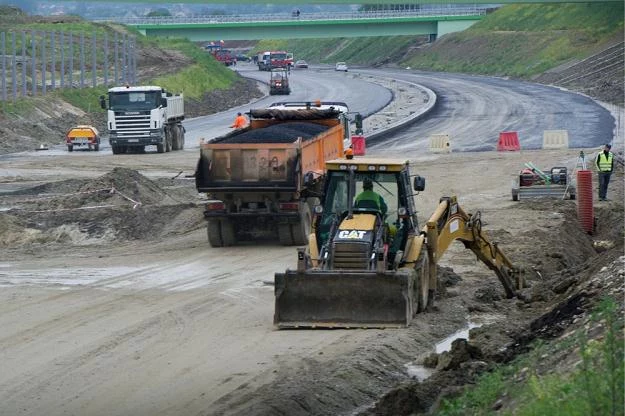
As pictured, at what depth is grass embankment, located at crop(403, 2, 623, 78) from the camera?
9944 cm

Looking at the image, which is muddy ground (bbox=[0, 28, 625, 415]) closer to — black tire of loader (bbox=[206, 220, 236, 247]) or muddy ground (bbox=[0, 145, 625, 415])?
muddy ground (bbox=[0, 145, 625, 415])

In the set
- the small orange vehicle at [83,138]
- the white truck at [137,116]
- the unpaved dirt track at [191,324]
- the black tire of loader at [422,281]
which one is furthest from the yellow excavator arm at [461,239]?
the small orange vehicle at [83,138]

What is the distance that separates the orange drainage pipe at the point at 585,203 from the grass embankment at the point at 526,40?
67.0m

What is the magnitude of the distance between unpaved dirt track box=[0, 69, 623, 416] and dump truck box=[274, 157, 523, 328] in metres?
0.32

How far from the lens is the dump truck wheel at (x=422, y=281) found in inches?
721

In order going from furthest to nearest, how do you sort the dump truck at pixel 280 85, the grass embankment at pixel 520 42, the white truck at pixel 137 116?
the grass embankment at pixel 520 42
the dump truck at pixel 280 85
the white truck at pixel 137 116

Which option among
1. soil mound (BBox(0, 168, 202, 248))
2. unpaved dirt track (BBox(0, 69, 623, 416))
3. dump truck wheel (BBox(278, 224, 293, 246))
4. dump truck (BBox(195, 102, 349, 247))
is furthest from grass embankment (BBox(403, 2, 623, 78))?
dump truck wheel (BBox(278, 224, 293, 246))

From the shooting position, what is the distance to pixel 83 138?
56.2 m

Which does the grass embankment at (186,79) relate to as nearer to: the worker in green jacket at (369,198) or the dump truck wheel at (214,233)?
the dump truck wheel at (214,233)

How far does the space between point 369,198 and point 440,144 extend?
32.9 meters

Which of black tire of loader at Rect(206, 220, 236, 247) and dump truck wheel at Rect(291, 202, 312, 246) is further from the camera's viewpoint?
black tire of loader at Rect(206, 220, 236, 247)

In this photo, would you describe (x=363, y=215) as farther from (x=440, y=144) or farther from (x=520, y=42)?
(x=520, y=42)

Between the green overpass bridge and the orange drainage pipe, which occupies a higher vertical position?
the green overpass bridge

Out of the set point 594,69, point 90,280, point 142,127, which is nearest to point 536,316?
point 90,280
